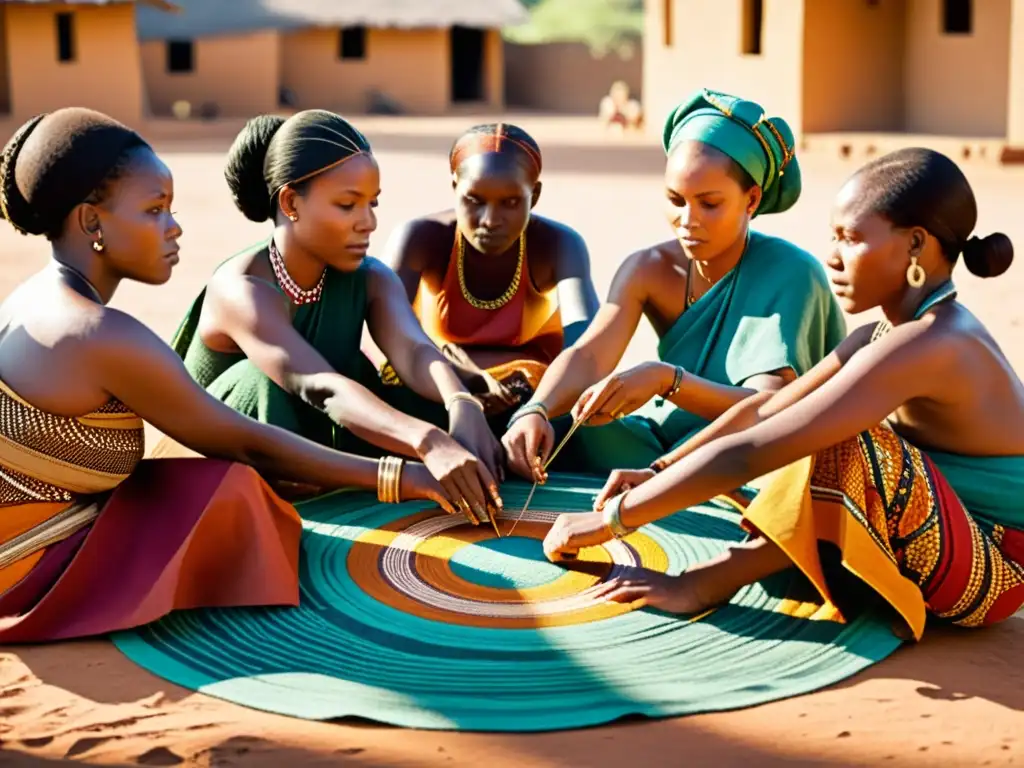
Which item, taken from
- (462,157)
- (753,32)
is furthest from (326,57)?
(462,157)

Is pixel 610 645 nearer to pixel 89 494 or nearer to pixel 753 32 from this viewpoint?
pixel 89 494

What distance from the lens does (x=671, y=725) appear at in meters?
2.82

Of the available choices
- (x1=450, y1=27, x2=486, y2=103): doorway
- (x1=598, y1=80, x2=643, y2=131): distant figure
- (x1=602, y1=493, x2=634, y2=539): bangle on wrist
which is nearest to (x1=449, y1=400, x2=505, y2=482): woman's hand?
(x1=602, y1=493, x2=634, y2=539): bangle on wrist

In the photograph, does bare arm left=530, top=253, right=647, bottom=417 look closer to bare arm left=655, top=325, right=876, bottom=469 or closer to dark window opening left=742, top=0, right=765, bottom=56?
bare arm left=655, top=325, right=876, bottom=469

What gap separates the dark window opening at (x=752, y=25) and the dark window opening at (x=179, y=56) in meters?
12.8

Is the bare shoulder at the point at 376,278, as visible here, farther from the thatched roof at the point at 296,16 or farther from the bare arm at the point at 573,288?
the thatched roof at the point at 296,16

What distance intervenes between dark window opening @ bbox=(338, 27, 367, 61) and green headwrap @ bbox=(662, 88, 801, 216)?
24843 millimetres

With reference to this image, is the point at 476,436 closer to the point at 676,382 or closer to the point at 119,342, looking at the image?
the point at 676,382

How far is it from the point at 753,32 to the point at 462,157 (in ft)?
44.4

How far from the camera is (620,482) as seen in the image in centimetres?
355

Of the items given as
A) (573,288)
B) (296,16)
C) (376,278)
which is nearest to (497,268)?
(573,288)

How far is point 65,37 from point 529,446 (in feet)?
61.8

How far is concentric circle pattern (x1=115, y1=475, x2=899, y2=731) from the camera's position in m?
2.91

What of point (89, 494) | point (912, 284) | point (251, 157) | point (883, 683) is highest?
point (251, 157)
